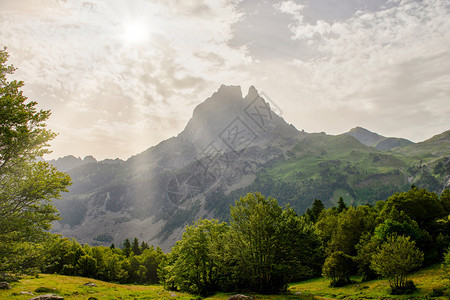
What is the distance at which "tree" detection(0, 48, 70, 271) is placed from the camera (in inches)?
800

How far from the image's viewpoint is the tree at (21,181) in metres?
20.3

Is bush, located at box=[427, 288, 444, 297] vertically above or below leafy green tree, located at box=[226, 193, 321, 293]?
below

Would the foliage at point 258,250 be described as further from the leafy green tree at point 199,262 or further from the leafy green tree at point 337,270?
the leafy green tree at point 337,270

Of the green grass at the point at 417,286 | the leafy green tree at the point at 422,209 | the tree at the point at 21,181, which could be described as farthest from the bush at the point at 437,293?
the tree at the point at 21,181

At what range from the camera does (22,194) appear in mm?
21781

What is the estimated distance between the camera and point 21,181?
2194 cm

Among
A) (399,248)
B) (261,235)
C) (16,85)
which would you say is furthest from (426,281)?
(16,85)

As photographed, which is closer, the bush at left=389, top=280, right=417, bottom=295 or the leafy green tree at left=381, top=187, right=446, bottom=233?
the bush at left=389, top=280, right=417, bottom=295

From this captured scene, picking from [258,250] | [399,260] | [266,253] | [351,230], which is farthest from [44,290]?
[351,230]

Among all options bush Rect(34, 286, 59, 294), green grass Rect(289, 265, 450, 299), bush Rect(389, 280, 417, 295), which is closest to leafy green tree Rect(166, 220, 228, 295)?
green grass Rect(289, 265, 450, 299)

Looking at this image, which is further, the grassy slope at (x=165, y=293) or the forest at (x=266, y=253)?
the forest at (x=266, y=253)

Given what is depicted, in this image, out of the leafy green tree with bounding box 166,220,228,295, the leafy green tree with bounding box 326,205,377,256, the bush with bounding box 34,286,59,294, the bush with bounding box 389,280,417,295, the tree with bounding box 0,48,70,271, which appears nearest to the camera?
the tree with bounding box 0,48,70,271

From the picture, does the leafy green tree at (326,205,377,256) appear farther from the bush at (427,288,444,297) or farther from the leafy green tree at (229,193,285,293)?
the leafy green tree at (229,193,285,293)

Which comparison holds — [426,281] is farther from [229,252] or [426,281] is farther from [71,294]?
[71,294]
